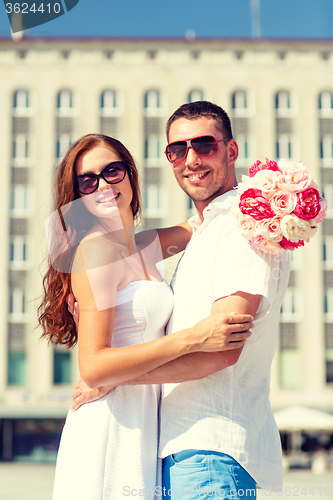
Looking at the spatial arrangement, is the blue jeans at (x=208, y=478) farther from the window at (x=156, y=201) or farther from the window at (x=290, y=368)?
the window at (x=156, y=201)

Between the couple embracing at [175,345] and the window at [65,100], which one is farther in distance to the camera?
the window at [65,100]

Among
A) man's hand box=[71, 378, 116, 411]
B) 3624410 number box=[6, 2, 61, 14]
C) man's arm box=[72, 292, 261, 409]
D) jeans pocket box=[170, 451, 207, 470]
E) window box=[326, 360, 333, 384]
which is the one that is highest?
3624410 number box=[6, 2, 61, 14]

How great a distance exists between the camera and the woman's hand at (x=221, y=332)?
A: 252 centimetres

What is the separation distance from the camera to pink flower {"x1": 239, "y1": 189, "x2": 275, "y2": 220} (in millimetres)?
2621

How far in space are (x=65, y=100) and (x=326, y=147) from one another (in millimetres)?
15976

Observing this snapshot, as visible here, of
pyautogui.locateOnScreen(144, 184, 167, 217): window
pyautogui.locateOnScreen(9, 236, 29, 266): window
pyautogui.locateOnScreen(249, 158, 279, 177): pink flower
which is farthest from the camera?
pyautogui.locateOnScreen(144, 184, 167, 217): window

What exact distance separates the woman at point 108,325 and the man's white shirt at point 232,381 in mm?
155

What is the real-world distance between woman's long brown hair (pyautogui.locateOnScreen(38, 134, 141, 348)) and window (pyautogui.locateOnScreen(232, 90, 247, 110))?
30.5m

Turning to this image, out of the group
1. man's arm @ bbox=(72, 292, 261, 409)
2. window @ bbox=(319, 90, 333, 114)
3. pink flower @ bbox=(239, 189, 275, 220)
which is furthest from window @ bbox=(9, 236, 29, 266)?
pink flower @ bbox=(239, 189, 275, 220)

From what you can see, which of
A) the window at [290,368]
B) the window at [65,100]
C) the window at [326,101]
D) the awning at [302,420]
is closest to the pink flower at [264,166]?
the awning at [302,420]

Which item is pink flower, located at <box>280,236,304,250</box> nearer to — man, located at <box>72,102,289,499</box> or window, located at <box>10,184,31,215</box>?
man, located at <box>72,102,289,499</box>

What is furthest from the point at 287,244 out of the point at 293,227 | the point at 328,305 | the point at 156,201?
the point at 328,305

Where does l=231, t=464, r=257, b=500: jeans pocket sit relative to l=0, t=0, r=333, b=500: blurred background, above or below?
below

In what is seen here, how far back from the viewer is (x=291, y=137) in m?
32.5
